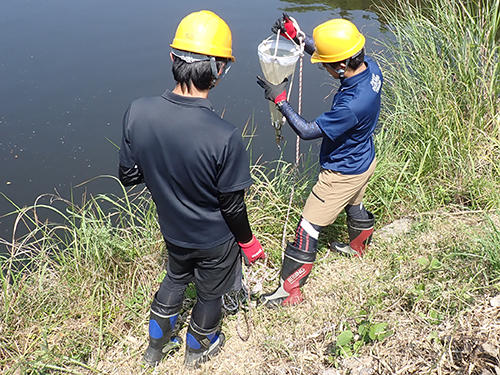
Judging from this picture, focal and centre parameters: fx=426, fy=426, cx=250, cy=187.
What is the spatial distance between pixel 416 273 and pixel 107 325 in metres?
2.02

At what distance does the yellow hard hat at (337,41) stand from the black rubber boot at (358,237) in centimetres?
122

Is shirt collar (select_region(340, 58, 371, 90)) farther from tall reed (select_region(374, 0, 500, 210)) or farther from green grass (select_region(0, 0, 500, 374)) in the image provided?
tall reed (select_region(374, 0, 500, 210))

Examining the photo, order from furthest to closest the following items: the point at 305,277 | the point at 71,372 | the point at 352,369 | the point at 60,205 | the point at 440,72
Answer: the point at 60,205, the point at 440,72, the point at 305,277, the point at 71,372, the point at 352,369

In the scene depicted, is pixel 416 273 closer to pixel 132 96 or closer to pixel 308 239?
pixel 308 239

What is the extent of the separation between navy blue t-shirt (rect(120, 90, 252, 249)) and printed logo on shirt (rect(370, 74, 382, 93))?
3.60ft

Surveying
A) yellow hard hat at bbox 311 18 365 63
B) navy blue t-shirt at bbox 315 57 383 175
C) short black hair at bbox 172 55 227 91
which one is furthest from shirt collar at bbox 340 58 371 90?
short black hair at bbox 172 55 227 91

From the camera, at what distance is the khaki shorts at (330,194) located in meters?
2.82

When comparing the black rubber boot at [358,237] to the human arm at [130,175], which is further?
the black rubber boot at [358,237]

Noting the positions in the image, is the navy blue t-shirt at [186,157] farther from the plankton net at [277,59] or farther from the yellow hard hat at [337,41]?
the yellow hard hat at [337,41]

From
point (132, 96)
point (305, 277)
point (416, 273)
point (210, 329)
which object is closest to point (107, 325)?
point (210, 329)

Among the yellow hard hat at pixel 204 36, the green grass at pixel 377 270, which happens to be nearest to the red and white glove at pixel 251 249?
the green grass at pixel 377 270

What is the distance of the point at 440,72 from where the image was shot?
4023 mm

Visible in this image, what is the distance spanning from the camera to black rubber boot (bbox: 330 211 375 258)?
3.15 meters

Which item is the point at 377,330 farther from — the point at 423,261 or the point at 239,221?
the point at 239,221
